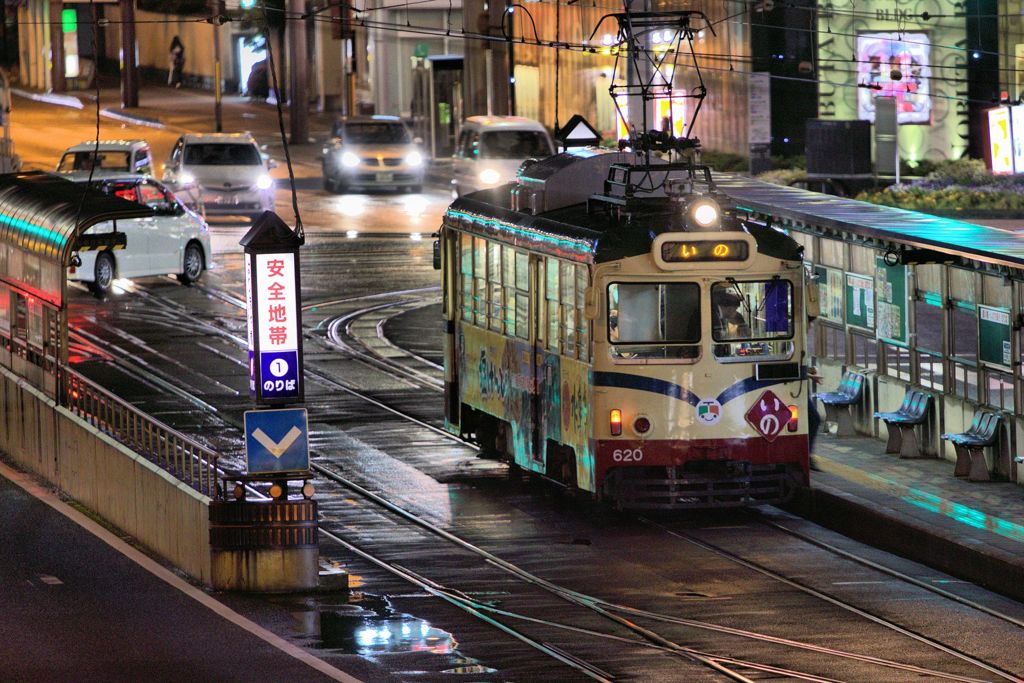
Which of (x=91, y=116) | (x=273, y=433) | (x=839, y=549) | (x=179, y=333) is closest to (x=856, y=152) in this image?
(x=179, y=333)

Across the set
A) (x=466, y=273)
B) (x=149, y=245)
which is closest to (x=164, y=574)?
(x=466, y=273)

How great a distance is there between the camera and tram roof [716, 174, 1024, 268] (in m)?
18.4

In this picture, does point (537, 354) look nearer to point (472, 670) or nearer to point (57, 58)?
point (472, 670)

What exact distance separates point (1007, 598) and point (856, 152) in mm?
20305

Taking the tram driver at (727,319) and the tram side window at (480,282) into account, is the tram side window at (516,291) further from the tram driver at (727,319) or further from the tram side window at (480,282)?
the tram driver at (727,319)

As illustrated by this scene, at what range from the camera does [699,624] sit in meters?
14.9

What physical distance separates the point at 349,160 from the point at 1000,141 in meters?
17.6

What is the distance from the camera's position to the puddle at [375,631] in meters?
14.3

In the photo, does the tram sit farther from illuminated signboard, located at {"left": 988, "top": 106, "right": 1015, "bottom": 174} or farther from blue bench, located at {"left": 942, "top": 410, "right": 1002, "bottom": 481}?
illuminated signboard, located at {"left": 988, "top": 106, "right": 1015, "bottom": 174}

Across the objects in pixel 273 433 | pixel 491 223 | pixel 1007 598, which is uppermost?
pixel 491 223

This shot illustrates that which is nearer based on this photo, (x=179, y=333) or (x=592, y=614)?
(x=592, y=614)

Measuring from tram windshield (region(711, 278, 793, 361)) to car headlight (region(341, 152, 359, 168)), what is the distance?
95.1ft

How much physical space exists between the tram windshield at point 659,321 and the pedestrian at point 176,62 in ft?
203

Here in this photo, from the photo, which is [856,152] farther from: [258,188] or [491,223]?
[491,223]
